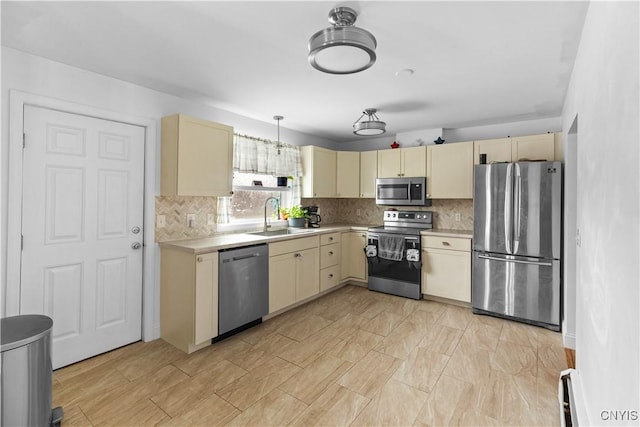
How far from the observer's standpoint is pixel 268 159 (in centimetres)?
420

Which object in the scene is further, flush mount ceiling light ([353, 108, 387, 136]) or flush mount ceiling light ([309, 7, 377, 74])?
flush mount ceiling light ([353, 108, 387, 136])

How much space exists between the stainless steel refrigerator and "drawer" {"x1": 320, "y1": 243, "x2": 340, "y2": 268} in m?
1.76

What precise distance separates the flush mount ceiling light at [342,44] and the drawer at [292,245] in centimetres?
205

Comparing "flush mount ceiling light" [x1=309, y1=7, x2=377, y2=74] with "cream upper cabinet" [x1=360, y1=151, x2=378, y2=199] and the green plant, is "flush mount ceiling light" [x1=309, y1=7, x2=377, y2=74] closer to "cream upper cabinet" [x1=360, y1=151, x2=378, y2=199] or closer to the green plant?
the green plant

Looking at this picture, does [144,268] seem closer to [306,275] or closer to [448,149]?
[306,275]

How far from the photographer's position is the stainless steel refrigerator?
3217 millimetres

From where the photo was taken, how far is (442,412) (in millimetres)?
1970

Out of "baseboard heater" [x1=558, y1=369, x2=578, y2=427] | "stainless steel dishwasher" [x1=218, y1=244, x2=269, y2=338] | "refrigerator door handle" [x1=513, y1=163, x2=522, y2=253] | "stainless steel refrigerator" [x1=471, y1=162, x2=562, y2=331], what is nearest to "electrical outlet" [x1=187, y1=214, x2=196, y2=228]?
"stainless steel dishwasher" [x1=218, y1=244, x2=269, y2=338]

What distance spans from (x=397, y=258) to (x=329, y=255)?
912 millimetres

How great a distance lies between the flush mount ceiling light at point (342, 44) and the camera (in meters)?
1.65

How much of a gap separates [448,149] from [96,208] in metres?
3.99

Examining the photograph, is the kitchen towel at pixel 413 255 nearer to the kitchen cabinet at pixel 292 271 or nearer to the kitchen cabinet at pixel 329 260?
the kitchen cabinet at pixel 329 260

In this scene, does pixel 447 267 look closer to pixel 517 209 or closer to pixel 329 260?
pixel 517 209

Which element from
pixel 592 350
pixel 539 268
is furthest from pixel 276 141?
pixel 592 350
